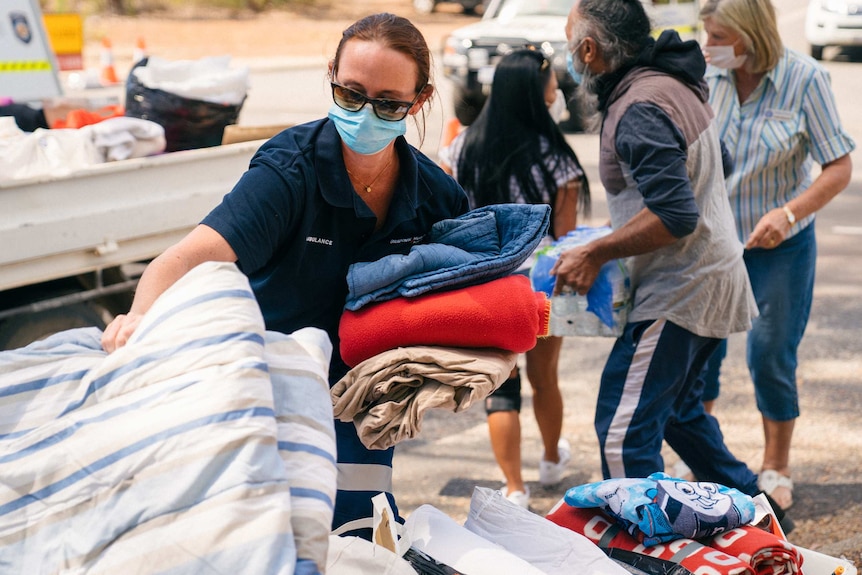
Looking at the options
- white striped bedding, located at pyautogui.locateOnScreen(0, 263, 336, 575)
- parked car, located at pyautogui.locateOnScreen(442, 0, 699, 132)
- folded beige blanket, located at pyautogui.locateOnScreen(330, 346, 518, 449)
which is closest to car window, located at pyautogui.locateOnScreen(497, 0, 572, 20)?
parked car, located at pyautogui.locateOnScreen(442, 0, 699, 132)

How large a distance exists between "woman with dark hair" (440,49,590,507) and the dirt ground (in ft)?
52.4

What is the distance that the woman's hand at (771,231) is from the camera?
389cm

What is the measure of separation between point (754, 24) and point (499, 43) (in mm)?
9064

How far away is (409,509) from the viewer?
439 centimetres

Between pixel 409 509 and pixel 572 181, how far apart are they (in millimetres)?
1542

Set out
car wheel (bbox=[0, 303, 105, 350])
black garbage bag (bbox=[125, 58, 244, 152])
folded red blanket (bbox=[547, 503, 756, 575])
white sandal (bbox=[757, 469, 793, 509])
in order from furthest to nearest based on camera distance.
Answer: black garbage bag (bbox=[125, 58, 244, 152]) < car wheel (bbox=[0, 303, 105, 350]) < white sandal (bbox=[757, 469, 793, 509]) < folded red blanket (bbox=[547, 503, 756, 575])

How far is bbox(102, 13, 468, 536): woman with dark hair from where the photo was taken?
2246 millimetres

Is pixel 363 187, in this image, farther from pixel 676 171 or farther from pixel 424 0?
pixel 424 0

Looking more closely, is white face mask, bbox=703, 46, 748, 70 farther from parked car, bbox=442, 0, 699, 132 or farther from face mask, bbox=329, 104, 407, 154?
parked car, bbox=442, 0, 699, 132

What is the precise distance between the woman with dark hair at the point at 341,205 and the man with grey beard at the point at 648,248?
0.96m

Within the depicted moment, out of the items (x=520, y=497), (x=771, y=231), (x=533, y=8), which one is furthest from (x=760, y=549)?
(x=533, y=8)

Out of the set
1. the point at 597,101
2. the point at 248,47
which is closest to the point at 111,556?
the point at 597,101

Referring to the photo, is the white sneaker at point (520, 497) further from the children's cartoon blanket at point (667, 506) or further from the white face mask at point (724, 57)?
the white face mask at point (724, 57)

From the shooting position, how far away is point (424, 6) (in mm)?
29688
